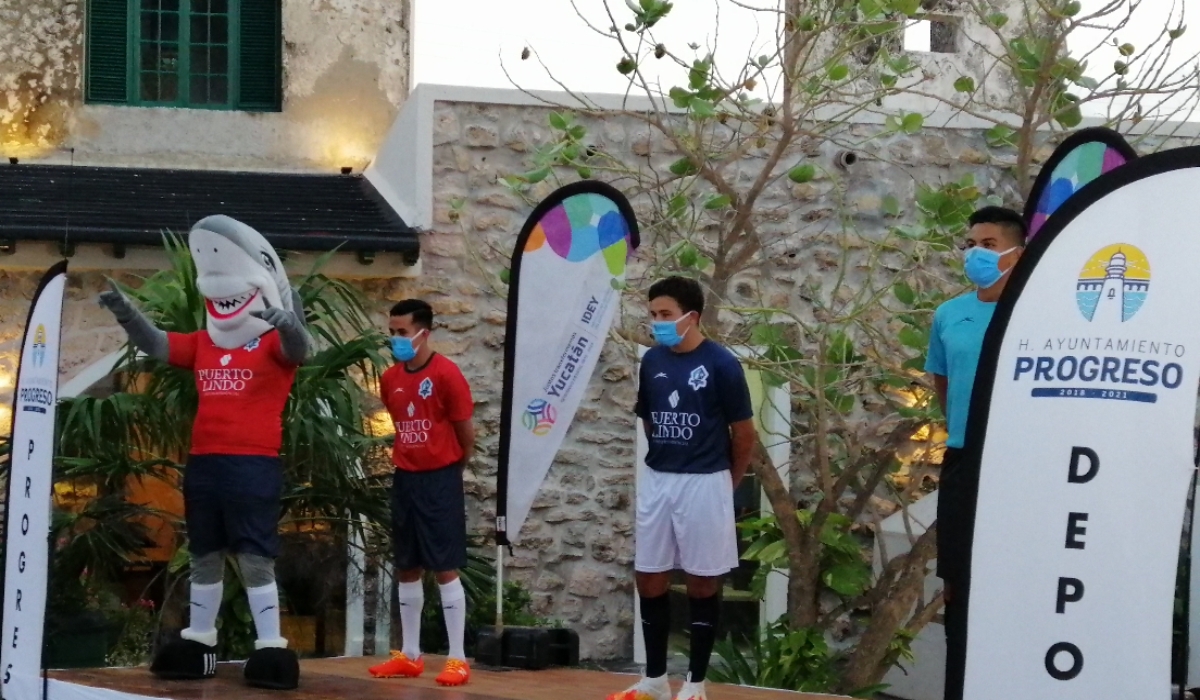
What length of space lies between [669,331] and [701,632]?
103 cm

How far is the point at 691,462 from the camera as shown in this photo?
19.1 feet

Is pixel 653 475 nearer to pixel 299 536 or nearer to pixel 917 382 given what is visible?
pixel 917 382

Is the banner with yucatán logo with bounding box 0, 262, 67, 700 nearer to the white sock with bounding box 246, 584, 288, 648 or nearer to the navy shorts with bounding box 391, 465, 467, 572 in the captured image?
the white sock with bounding box 246, 584, 288, 648

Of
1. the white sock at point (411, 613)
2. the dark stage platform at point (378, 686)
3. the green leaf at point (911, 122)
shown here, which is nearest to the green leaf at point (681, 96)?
the green leaf at point (911, 122)

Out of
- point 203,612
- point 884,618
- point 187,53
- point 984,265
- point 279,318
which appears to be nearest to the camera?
point 984,265

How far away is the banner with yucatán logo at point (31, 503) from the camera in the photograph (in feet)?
19.7

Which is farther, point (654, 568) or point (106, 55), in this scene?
point (106, 55)

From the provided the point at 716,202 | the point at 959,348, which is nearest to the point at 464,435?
the point at 716,202

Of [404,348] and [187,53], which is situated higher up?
[187,53]

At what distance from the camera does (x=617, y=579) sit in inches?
399

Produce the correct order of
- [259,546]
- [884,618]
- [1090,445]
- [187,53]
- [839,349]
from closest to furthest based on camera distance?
[1090,445]
[259,546]
[839,349]
[884,618]
[187,53]

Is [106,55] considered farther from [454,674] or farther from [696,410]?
[696,410]

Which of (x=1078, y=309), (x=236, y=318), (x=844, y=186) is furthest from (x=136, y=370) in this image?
(x=1078, y=309)

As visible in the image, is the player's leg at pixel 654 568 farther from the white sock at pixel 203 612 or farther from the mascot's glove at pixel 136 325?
the mascot's glove at pixel 136 325
